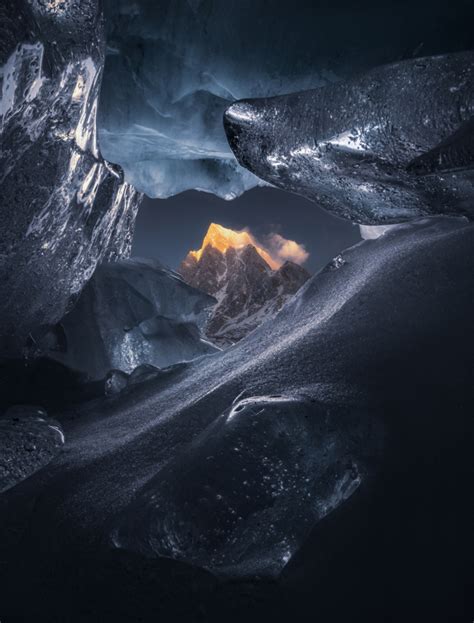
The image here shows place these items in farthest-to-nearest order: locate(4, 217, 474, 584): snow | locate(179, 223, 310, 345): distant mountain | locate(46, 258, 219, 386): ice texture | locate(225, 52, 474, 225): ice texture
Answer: locate(179, 223, 310, 345): distant mountain → locate(46, 258, 219, 386): ice texture → locate(225, 52, 474, 225): ice texture → locate(4, 217, 474, 584): snow

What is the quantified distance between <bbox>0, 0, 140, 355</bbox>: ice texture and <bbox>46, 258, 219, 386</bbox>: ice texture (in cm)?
75

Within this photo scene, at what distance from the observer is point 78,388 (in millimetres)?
4219

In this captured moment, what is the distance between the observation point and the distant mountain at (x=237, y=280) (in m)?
27.4

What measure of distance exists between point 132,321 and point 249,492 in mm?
3679

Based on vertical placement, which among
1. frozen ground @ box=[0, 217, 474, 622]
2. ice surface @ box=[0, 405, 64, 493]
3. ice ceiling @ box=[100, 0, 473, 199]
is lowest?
ice surface @ box=[0, 405, 64, 493]

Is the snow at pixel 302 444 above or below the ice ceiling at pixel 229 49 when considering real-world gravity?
below

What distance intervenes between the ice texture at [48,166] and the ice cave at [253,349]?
0.02m

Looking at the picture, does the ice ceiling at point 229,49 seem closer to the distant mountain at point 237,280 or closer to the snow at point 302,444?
the snow at point 302,444

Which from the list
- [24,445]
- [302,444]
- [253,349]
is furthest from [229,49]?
[24,445]

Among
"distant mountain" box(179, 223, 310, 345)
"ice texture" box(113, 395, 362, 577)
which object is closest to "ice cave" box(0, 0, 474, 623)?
"ice texture" box(113, 395, 362, 577)

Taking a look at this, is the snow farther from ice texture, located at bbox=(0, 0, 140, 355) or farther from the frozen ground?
ice texture, located at bbox=(0, 0, 140, 355)

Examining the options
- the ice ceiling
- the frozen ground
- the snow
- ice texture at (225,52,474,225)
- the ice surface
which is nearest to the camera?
the frozen ground

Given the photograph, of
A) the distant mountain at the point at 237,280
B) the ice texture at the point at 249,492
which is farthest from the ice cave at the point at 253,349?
the distant mountain at the point at 237,280

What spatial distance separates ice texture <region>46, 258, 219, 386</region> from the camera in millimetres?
4531
